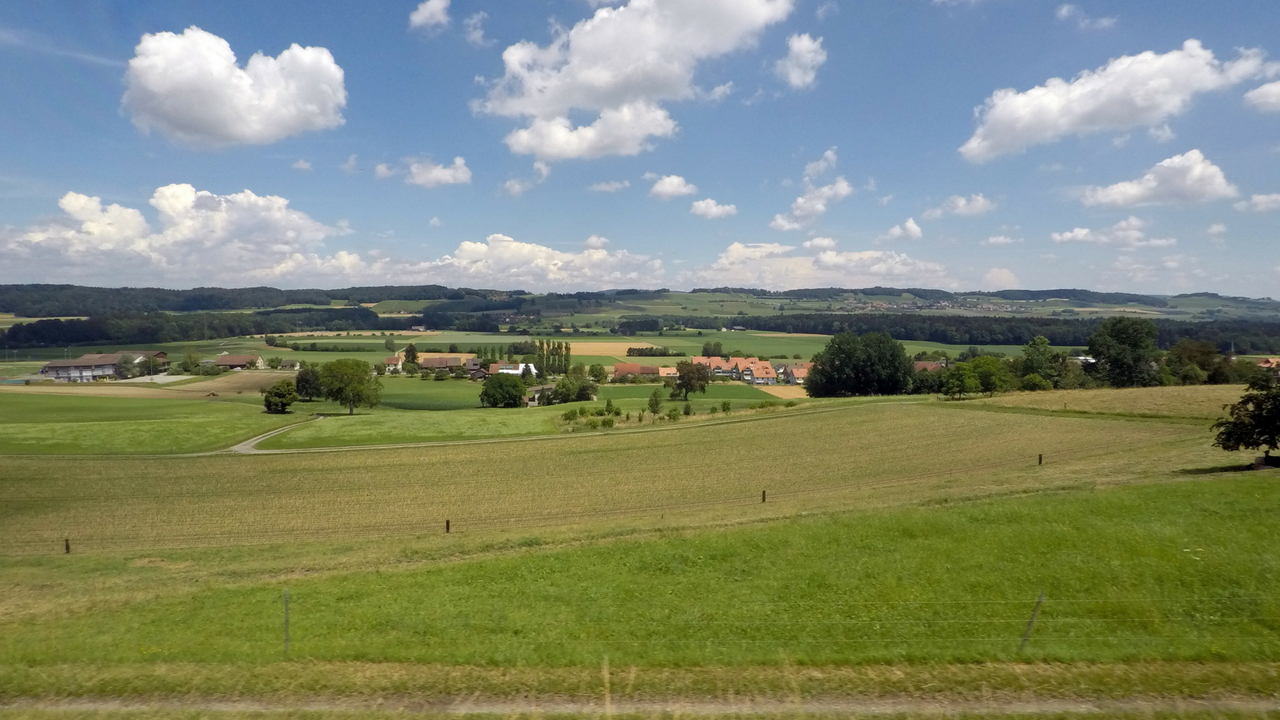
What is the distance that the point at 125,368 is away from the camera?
4001 inches

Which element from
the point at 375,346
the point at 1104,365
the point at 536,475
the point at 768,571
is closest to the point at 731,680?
the point at 768,571

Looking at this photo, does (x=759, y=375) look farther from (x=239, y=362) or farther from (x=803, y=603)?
(x=803, y=603)

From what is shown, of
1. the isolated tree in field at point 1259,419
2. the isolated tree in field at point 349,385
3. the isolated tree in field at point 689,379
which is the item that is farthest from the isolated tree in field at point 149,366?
the isolated tree in field at point 1259,419

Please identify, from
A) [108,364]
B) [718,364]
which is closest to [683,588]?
[718,364]

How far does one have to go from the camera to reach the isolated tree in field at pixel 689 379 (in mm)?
82375

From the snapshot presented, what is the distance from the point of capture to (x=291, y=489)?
114ft

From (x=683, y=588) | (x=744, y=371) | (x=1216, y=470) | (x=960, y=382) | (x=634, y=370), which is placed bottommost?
(x=744, y=371)

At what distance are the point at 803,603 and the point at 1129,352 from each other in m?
73.4

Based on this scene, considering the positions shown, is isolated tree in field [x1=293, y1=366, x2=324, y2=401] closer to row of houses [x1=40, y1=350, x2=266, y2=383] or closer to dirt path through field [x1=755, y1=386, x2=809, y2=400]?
row of houses [x1=40, y1=350, x2=266, y2=383]

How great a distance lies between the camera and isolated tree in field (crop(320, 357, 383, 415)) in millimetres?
68625

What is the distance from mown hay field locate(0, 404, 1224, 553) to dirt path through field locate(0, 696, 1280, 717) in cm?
1334

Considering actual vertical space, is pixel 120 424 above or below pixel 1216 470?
below

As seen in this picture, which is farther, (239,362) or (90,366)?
Result: (239,362)

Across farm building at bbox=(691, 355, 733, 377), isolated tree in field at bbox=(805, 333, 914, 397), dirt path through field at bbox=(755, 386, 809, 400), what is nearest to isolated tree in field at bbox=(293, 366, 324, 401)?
dirt path through field at bbox=(755, 386, 809, 400)
